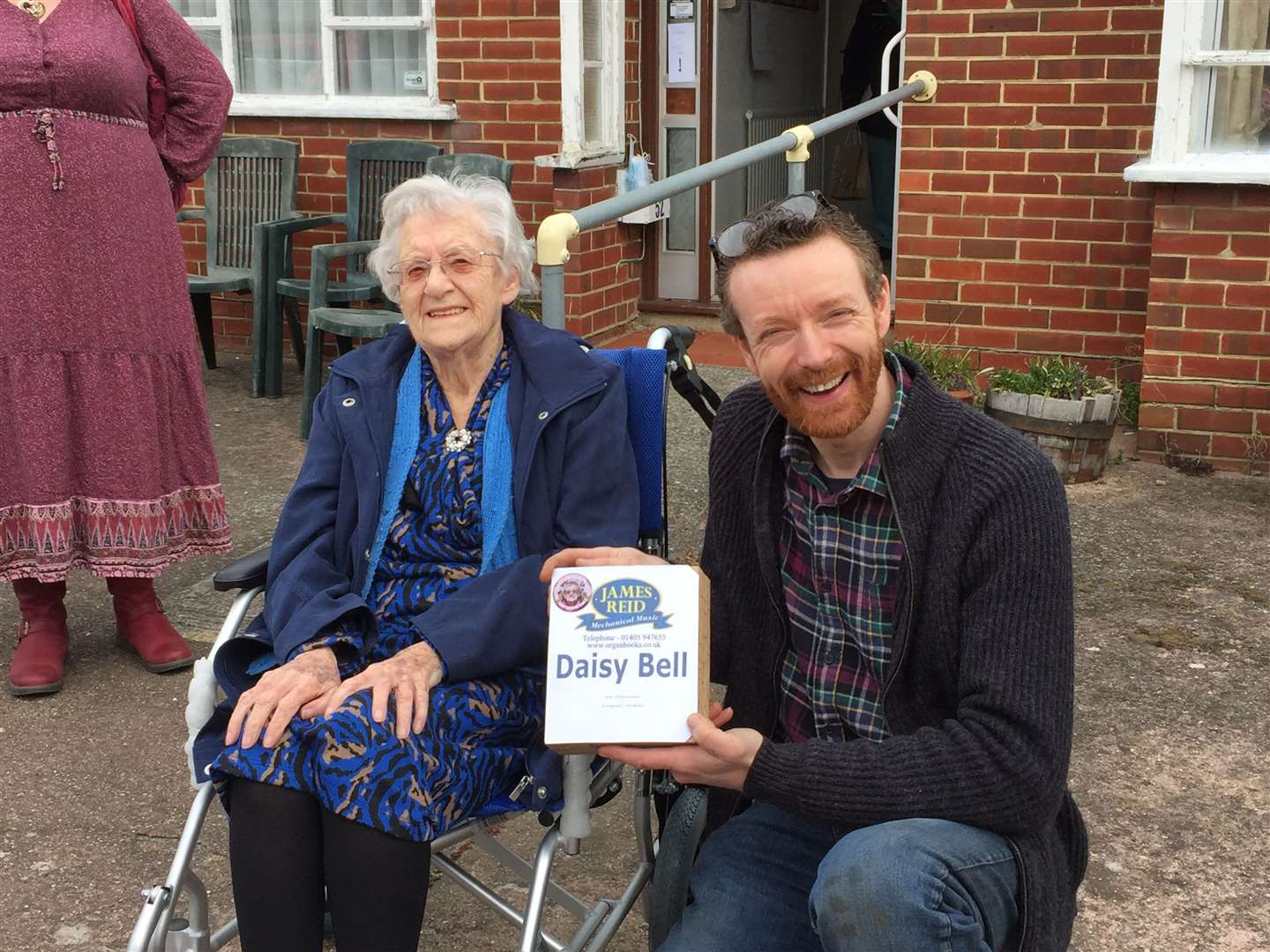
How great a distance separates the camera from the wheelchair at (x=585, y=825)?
218 cm

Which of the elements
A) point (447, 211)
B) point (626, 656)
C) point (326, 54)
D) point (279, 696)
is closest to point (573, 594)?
point (626, 656)

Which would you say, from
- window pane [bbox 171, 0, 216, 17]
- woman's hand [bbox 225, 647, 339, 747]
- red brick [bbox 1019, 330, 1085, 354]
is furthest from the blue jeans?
window pane [bbox 171, 0, 216, 17]

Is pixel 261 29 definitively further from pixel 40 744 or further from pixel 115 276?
pixel 40 744

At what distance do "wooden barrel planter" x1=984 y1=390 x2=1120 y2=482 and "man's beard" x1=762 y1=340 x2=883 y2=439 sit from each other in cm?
333

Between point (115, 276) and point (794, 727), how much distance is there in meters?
2.37

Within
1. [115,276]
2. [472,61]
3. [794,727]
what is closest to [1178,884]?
[794,727]

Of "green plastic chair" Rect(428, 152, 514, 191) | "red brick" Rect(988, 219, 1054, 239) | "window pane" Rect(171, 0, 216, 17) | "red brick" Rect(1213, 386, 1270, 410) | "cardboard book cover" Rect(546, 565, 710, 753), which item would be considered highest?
"window pane" Rect(171, 0, 216, 17)

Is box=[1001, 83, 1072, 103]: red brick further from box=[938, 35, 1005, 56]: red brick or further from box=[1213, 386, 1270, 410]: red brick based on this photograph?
box=[1213, 386, 1270, 410]: red brick

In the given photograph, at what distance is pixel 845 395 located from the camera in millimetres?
1997

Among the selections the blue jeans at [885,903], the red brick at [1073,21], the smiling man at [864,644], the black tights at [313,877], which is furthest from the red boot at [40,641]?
the red brick at [1073,21]

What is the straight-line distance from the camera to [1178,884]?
9.29ft

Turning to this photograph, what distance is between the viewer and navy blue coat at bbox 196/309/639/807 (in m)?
2.44

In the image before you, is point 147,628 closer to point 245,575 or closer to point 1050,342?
point 245,575

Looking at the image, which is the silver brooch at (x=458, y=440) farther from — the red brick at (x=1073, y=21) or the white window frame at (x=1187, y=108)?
the red brick at (x=1073, y=21)
